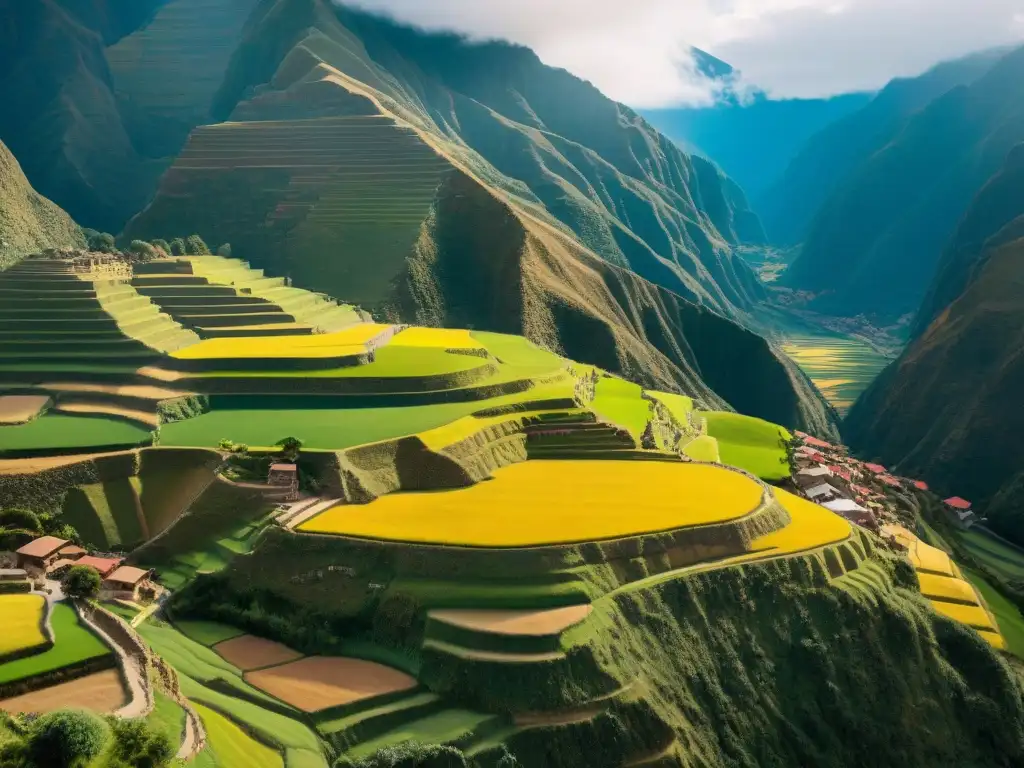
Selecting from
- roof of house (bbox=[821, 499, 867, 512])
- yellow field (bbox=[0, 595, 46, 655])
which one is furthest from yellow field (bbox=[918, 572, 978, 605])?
yellow field (bbox=[0, 595, 46, 655])

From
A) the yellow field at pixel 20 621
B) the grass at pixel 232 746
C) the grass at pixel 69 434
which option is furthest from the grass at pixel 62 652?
the grass at pixel 69 434

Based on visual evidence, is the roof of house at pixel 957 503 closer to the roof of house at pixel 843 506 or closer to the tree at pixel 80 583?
the roof of house at pixel 843 506

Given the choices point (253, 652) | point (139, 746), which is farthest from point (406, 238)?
point (139, 746)

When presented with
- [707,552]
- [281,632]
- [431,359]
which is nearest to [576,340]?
[431,359]

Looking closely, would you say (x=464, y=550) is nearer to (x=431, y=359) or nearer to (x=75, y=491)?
(x=75, y=491)

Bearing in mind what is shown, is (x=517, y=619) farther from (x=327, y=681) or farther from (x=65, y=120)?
(x=65, y=120)

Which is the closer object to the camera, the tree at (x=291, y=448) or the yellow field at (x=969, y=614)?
the tree at (x=291, y=448)

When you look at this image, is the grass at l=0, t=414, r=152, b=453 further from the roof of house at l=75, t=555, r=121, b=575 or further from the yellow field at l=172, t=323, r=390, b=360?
the roof of house at l=75, t=555, r=121, b=575
